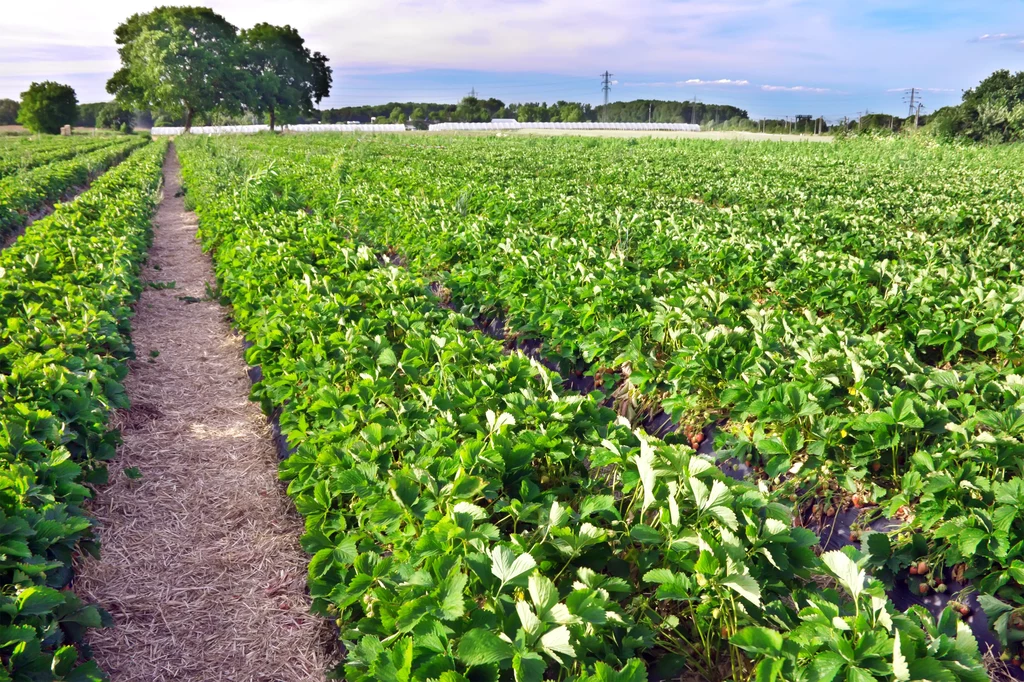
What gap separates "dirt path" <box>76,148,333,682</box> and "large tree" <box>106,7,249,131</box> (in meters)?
65.0

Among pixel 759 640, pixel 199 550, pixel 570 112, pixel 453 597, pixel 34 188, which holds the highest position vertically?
pixel 570 112

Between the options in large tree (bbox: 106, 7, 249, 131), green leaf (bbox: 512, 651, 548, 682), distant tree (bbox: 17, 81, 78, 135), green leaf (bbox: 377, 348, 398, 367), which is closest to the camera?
green leaf (bbox: 512, 651, 548, 682)

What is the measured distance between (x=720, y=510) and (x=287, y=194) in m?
12.5

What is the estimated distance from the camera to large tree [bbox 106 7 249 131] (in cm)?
5969

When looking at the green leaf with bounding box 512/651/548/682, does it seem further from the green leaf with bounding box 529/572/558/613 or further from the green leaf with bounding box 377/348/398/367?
the green leaf with bounding box 377/348/398/367

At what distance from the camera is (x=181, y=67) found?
60469 mm

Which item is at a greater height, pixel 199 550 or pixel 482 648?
pixel 482 648

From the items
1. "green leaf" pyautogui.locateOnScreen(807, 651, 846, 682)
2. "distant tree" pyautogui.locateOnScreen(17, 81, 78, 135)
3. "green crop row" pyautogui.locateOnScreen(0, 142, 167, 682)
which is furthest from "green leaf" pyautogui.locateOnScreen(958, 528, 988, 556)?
"distant tree" pyautogui.locateOnScreen(17, 81, 78, 135)

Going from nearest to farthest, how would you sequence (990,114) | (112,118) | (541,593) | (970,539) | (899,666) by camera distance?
(899,666), (541,593), (970,539), (990,114), (112,118)

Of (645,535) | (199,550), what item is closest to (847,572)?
(645,535)

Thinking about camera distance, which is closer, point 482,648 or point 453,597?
point 482,648

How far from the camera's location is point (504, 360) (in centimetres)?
345

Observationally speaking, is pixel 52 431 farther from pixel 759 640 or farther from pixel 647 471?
pixel 759 640

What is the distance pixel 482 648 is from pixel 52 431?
265 centimetres
